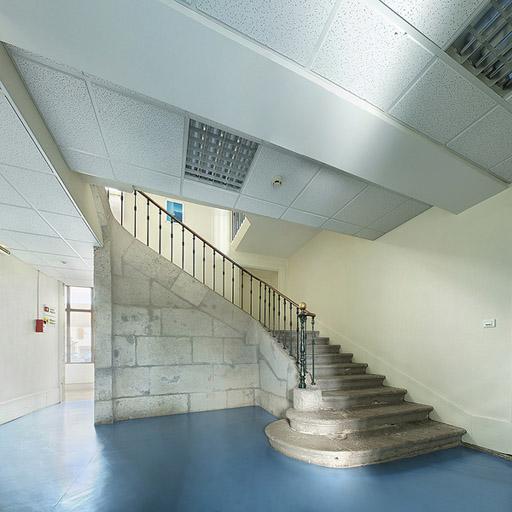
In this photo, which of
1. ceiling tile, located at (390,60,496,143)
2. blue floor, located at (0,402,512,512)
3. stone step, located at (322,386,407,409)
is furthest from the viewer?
stone step, located at (322,386,407,409)

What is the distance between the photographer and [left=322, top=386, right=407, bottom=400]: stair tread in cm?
393

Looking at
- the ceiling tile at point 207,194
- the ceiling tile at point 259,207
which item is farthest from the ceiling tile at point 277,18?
the ceiling tile at point 259,207

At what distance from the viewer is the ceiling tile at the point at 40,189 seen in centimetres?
237

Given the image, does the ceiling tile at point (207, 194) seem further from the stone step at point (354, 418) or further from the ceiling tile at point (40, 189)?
the stone step at point (354, 418)

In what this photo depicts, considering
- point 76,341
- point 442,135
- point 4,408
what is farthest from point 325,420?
point 76,341

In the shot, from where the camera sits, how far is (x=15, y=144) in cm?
201

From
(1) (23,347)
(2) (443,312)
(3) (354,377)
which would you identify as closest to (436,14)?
(2) (443,312)

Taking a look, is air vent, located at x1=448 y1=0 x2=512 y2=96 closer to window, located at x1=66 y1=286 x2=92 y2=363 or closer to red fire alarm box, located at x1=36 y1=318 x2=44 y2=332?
red fire alarm box, located at x1=36 y1=318 x2=44 y2=332

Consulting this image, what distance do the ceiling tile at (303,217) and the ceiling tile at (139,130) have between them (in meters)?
1.68

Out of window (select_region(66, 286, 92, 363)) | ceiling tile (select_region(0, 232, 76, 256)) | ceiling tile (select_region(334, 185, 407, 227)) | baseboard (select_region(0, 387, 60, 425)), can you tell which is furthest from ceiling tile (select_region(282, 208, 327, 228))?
window (select_region(66, 286, 92, 363))

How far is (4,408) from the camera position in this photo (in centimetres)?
432

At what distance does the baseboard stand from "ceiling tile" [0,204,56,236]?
110 inches

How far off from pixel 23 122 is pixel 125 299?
3.08 meters

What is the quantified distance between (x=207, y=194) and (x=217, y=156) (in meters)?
0.61
